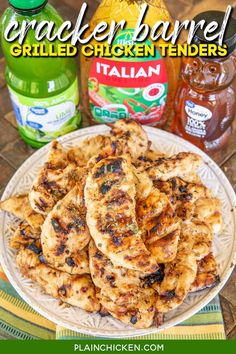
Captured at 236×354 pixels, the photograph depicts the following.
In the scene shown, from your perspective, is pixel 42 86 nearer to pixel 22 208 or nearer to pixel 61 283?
pixel 22 208

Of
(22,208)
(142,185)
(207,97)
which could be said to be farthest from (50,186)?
(207,97)

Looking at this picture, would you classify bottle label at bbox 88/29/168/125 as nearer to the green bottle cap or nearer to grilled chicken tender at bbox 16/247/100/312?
the green bottle cap

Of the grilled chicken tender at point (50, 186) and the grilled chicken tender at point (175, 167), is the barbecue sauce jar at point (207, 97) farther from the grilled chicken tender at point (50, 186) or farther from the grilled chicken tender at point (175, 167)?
the grilled chicken tender at point (50, 186)

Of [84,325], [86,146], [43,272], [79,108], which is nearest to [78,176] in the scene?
[86,146]

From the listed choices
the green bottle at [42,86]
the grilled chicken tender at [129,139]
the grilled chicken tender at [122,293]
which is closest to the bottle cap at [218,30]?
the grilled chicken tender at [129,139]

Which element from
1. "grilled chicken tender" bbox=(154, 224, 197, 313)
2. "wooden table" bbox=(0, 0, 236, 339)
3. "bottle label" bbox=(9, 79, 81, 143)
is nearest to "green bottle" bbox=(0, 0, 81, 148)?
"bottle label" bbox=(9, 79, 81, 143)

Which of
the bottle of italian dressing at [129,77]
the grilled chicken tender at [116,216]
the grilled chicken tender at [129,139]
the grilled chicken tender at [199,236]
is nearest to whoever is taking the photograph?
the grilled chicken tender at [116,216]
